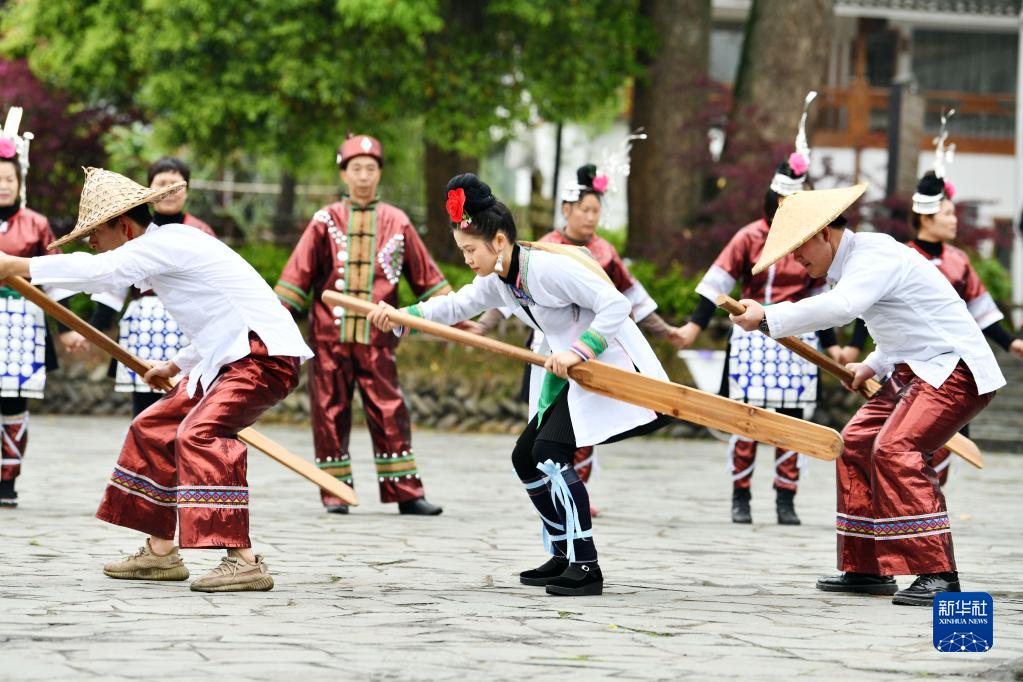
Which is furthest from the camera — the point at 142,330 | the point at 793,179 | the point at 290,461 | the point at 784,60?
the point at 784,60

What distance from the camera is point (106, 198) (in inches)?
231

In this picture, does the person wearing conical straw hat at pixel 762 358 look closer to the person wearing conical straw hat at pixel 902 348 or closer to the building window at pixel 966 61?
the person wearing conical straw hat at pixel 902 348

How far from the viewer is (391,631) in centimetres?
503

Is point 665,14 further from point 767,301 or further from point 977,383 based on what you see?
point 977,383

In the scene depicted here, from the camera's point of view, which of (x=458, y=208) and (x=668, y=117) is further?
(x=668, y=117)

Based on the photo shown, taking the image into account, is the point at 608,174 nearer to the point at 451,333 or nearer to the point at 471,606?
the point at 451,333

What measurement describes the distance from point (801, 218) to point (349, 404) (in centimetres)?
366

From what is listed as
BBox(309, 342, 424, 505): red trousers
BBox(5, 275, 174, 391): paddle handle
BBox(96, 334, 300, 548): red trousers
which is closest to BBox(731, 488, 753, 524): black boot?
BBox(309, 342, 424, 505): red trousers

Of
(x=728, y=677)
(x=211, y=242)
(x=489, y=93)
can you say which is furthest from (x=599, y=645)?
(x=489, y=93)

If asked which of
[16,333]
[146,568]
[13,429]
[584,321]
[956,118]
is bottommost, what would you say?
[146,568]

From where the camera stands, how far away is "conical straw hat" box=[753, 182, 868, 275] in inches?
227

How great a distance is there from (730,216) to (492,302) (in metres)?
9.46

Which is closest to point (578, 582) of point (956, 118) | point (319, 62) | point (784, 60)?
point (319, 62)

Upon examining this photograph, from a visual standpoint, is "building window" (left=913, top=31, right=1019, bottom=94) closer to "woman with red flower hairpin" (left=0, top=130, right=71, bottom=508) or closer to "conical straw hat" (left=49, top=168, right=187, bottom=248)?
"woman with red flower hairpin" (left=0, top=130, right=71, bottom=508)
